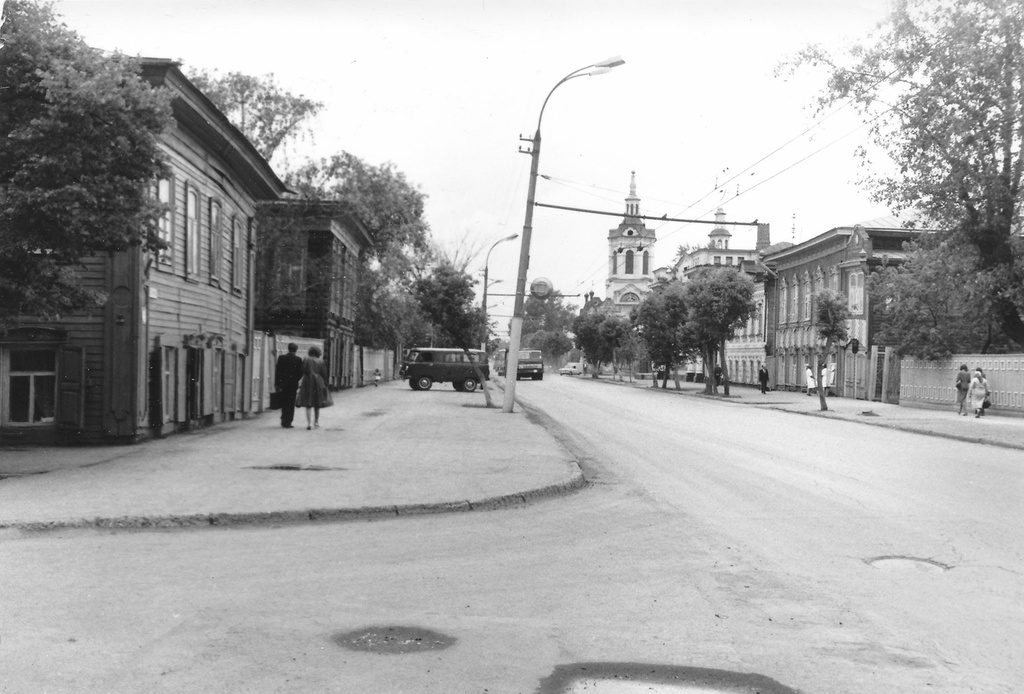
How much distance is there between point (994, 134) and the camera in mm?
26906

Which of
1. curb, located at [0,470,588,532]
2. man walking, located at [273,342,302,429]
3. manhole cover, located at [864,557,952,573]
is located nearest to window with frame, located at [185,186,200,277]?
man walking, located at [273,342,302,429]

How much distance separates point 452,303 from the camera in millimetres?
34312

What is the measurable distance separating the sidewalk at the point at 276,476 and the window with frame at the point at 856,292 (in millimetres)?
33252

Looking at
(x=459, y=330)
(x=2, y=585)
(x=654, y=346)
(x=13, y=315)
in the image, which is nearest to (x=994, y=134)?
(x=459, y=330)

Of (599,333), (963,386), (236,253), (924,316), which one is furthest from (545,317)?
(236,253)

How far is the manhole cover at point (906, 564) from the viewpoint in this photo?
27.8ft

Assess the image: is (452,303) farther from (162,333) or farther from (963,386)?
(963,386)

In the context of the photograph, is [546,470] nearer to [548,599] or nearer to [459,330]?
[548,599]

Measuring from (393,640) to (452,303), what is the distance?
28426 millimetres

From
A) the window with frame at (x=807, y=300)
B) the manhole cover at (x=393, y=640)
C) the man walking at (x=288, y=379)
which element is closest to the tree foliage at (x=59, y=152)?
the man walking at (x=288, y=379)

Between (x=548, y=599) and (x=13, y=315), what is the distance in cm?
1030

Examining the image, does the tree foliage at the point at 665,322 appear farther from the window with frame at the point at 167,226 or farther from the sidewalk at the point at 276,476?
the window with frame at the point at 167,226

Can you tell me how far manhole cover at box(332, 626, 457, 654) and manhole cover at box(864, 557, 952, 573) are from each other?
413 centimetres

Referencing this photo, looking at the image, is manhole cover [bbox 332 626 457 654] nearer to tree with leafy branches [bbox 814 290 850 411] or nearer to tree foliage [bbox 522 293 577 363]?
tree with leafy branches [bbox 814 290 850 411]
